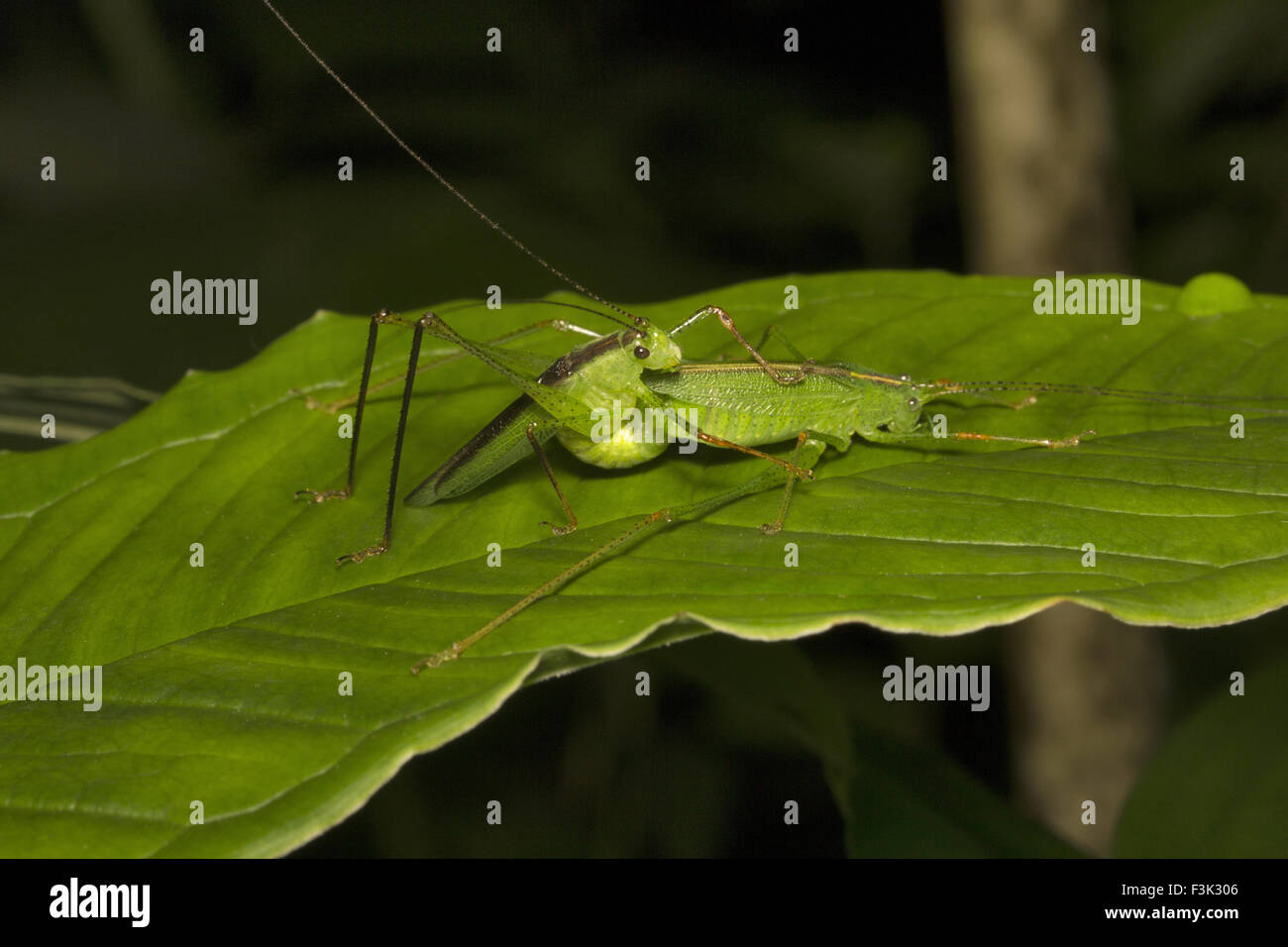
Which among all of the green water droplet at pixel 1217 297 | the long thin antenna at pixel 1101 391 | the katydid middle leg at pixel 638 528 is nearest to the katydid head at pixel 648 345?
the katydid middle leg at pixel 638 528

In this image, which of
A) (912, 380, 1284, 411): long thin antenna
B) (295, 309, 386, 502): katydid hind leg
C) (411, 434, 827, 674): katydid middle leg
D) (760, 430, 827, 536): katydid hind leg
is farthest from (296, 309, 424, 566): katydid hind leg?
(912, 380, 1284, 411): long thin antenna

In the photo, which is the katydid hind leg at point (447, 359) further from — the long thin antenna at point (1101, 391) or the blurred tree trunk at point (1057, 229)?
the blurred tree trunk at point (1057, 229)

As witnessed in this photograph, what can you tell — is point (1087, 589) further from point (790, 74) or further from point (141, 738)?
point (790, 74)

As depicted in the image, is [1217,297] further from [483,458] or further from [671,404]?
[483,458]

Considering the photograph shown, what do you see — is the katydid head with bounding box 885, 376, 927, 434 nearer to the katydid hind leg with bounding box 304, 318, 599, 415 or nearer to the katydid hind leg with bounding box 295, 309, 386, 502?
the katydid hind leg with bounding box 304, 318, 599, 415

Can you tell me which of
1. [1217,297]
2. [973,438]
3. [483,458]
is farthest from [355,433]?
[1217,297]

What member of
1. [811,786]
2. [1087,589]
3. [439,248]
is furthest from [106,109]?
[1087,589]
